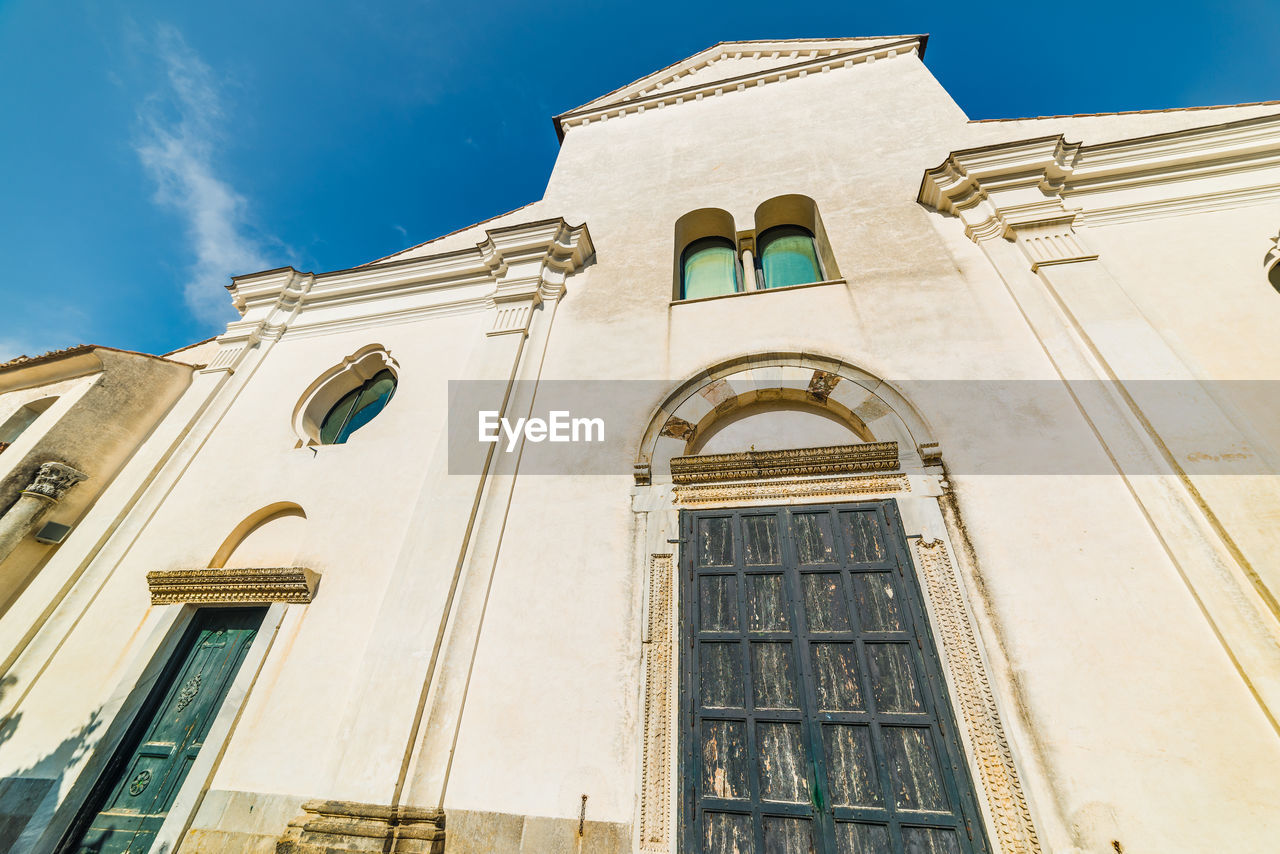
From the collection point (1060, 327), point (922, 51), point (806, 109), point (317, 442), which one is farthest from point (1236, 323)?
point (317, 442)

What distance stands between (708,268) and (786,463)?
152 inches

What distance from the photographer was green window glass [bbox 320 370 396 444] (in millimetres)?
6887

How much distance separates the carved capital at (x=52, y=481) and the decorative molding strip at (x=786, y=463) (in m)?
6.86

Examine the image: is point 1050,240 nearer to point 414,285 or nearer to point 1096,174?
point 1096,174

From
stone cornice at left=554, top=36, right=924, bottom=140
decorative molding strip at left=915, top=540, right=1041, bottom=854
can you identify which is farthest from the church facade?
stone cornice at left=554, top=36, right=924, bottom=140

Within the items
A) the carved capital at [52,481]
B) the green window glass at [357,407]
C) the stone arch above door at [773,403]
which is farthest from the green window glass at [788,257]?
the carved capital at [52,481]

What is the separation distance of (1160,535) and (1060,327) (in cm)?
213

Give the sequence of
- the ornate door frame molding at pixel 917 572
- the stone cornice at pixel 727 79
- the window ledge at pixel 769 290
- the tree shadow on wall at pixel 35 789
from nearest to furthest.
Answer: the ornate door frame molding at pixel 917 572 → the tree shadow on wall at pixel 35 789 → the window ledge at pixel 769 290 → the stone cornice at pixel 727 79

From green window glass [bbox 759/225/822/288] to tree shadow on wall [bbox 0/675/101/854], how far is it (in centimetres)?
840

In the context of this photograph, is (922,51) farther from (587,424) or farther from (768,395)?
(587,424)

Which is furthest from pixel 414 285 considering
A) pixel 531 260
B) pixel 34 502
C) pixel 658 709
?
pixel 658 709

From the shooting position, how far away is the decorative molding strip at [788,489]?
4.44m

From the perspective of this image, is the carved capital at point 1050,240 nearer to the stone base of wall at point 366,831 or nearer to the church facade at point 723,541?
the church facade at point 723,541

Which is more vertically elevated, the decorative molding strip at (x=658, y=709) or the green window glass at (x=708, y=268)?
the green window glass at (x=708, y=268)
